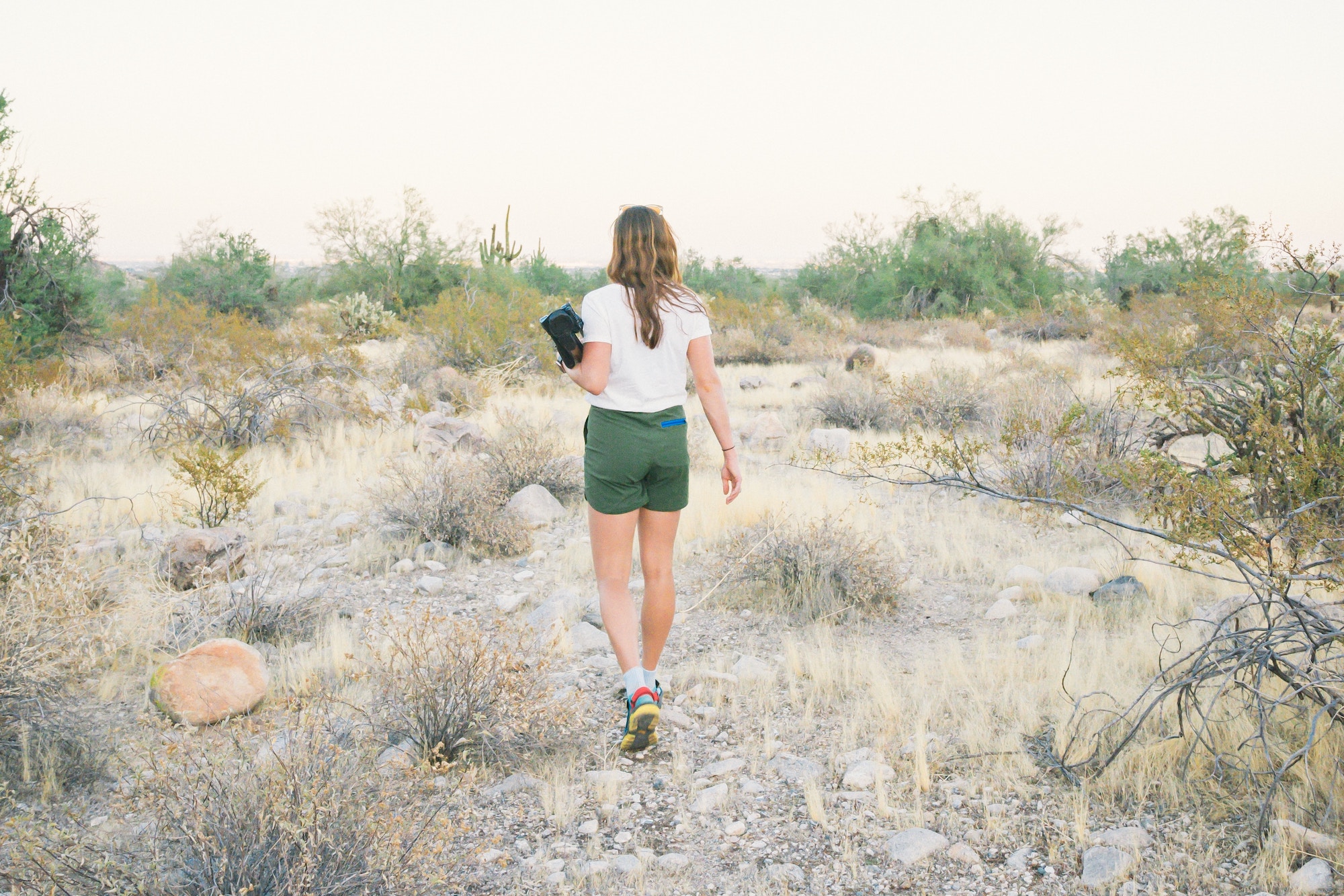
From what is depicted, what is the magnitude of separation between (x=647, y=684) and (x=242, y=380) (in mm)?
7576

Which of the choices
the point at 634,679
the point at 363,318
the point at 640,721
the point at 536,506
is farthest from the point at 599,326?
the point at 363,318

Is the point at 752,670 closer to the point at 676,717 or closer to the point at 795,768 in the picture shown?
the point at 676,717

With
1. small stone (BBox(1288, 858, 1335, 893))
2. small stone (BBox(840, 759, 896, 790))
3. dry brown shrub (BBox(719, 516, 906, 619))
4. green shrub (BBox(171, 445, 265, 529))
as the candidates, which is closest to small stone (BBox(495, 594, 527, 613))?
dry brown shrub (BBox(719, 516, 906, 619))

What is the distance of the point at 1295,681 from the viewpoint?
2676mm

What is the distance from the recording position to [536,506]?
6.48 metres

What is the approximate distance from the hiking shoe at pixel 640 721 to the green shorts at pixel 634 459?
2.28 ft

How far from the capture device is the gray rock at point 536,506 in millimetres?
6336

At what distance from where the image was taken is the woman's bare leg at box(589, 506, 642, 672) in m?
3.12

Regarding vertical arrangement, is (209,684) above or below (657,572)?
below

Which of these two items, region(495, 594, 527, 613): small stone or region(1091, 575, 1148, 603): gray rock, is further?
region(495, 594, 527, 613): small stone

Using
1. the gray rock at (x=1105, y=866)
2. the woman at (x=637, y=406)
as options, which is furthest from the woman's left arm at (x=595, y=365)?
the gray rock at (x=1105, y=866)

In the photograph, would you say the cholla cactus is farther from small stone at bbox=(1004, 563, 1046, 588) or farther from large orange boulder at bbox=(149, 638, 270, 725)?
small stone at bbox=(1004, 563, 1046, 588)

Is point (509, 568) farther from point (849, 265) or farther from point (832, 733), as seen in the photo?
point (849, 265)

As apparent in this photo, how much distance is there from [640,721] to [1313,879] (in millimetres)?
1995
